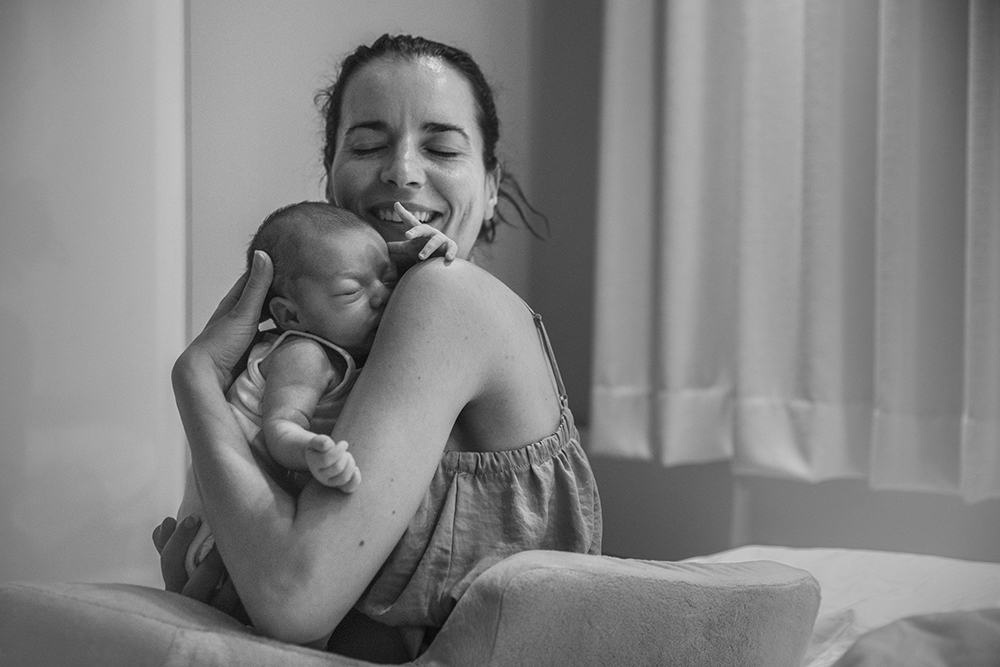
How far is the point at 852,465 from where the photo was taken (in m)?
1.67

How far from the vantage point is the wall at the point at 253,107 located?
1188 mm

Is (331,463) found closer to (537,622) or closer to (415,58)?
(537,622)

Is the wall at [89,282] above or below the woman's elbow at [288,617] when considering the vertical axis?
above

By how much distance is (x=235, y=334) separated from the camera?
2.55 feet

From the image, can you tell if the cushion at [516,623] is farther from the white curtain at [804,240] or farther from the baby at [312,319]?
the white curtain at [804,240]

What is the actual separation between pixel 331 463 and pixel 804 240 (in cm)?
124

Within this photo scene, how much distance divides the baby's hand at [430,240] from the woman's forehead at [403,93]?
108 mm

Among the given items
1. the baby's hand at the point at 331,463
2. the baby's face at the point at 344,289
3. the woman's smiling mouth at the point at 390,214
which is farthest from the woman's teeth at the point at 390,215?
the baby's hand at the point at 331,463

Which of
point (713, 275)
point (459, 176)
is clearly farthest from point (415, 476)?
point (713, 275)

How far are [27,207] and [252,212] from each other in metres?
0.27

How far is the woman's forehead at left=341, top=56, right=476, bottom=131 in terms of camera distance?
33.7 inches

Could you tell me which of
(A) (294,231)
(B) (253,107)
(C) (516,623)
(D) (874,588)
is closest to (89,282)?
(B) (253,107)

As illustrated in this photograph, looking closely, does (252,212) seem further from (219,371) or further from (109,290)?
(219,371)

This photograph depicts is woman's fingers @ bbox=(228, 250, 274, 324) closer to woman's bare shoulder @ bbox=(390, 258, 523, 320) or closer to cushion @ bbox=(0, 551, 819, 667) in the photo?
woman's bare shoulder @ bbox=(390, 258, 523, 320)
